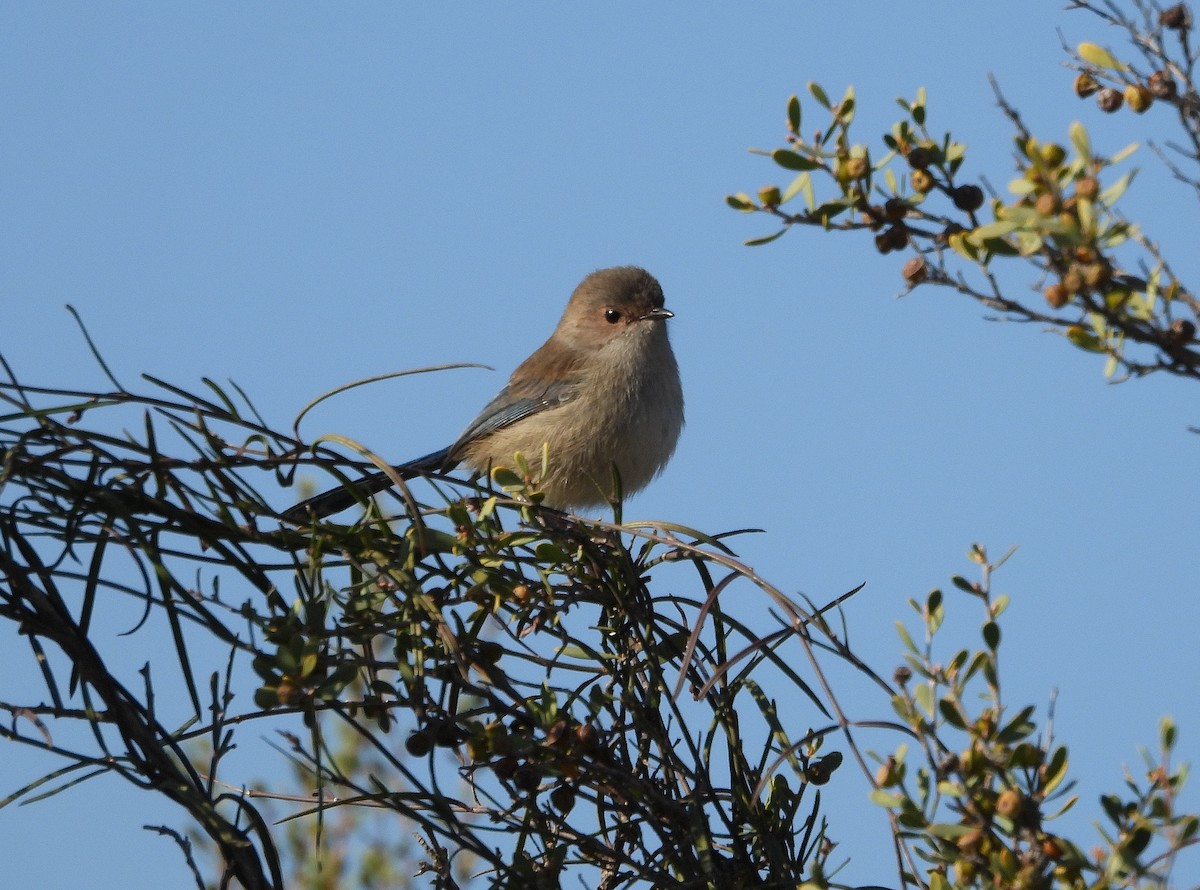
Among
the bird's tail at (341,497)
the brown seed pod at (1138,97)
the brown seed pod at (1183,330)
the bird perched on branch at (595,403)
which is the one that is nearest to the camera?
the brown seed pod at (1183,330)

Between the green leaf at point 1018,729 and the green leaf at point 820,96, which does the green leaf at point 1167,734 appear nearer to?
the green leaf at point 1018,729

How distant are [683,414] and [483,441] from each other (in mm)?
962

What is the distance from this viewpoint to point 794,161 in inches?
81.5

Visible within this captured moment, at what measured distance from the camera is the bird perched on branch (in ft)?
19.1

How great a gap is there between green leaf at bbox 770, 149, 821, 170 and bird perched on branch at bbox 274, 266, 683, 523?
11.2 ft

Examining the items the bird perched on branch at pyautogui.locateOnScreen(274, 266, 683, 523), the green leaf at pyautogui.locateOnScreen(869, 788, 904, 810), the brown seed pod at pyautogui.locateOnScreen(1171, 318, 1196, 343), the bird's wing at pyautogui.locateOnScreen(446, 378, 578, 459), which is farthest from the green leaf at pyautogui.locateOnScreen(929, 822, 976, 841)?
the bird's wing at pyautogui.locateOnScreen(446, 378, 578, 459)

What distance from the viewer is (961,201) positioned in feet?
6.66

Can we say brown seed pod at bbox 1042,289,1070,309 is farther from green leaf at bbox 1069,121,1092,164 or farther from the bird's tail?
the bird's tail

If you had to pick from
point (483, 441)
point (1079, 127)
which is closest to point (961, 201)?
point (1079, 127)

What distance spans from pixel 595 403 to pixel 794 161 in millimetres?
3935

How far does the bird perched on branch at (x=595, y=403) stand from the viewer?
5836 mm

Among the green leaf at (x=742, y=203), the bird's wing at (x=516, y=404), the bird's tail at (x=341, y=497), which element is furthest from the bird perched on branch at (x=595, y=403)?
the green leaf at (x=742, y=203)

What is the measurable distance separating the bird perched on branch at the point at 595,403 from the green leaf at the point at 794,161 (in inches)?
134

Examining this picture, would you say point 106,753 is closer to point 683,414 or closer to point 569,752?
point 569,752
